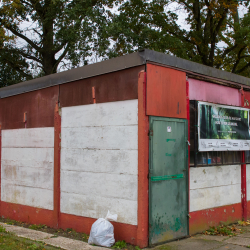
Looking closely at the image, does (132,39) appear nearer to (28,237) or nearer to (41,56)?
(41,56)

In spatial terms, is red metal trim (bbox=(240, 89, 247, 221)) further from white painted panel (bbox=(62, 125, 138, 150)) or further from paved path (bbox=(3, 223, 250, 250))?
white painted panel (bbox=(62, 125, 138, 150))

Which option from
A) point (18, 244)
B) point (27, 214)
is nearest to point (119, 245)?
point (18, 244)

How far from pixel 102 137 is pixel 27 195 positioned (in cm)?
329

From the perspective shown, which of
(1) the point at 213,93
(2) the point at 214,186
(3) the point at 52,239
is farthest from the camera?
(1) the point at 213,93

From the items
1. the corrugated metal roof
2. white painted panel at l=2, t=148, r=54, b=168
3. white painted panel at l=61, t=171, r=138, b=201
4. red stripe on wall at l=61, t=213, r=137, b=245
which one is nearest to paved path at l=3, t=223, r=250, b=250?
red stripe on wall at l=61, t=213, r=137, b=245

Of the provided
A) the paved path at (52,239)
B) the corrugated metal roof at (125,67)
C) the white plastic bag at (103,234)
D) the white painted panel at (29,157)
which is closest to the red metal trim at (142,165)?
the corrugated metal roof at (125,67)

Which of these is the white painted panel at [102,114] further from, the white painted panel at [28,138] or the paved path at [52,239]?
the paved path at [52,239]

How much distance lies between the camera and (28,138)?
893 centimetres

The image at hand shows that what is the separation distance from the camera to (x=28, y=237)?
22.5 ft

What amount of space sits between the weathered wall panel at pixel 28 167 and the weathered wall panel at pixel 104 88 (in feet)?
3.53

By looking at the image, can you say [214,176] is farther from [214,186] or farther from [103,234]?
[103,234]

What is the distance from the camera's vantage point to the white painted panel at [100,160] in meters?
6.25

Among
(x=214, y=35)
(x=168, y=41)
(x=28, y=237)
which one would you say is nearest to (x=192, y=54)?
(x=214, y=35)

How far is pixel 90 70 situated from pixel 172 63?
1.81 meters
